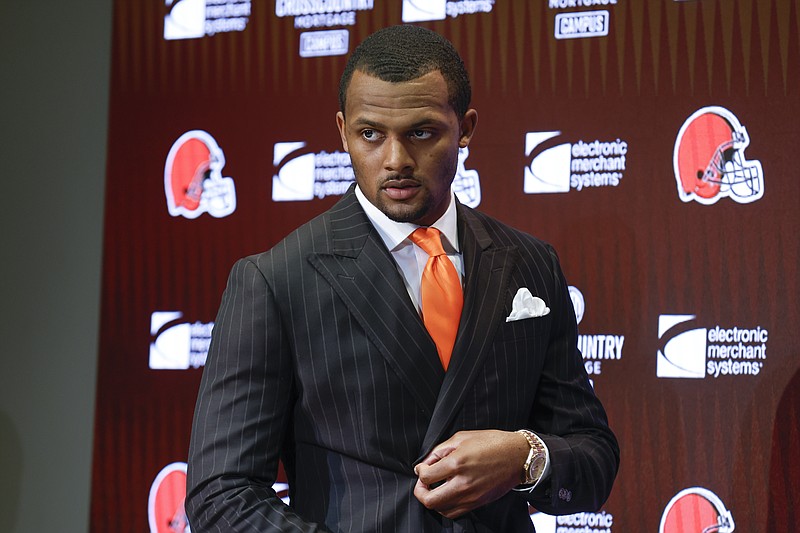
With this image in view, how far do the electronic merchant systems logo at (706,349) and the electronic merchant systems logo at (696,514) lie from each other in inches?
13.0

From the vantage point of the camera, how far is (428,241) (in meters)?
1.62

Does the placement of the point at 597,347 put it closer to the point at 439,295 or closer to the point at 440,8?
the point at 440,8

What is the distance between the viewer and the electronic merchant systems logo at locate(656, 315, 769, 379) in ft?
8.66

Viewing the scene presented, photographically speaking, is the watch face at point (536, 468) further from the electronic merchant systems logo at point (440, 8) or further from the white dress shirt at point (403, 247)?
the electronic merchant systems logo at point (440, 8)

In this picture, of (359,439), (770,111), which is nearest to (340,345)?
(359,439)

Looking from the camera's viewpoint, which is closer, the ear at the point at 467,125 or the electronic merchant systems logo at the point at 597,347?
the ear at the point at 467,125

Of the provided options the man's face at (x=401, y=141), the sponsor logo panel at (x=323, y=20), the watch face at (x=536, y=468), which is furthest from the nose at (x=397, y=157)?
the sponsor logo panel at (x=323, y=20)

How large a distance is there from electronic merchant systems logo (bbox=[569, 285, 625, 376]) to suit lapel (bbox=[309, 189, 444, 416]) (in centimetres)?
132

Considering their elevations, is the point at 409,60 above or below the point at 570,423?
above

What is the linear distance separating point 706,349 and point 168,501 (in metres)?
1.81

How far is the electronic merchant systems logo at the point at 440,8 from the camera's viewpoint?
118 inches

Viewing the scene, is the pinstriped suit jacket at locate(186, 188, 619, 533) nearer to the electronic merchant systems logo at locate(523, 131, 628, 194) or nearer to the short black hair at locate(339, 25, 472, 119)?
the short black hair at locate(339, 25, 472, 119)

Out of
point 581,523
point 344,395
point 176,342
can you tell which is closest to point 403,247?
point 344,395

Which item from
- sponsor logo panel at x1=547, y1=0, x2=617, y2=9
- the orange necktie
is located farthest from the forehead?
sponsor logo panel at x1=547, y1=0, x2=617, y2=9
